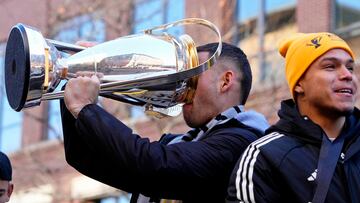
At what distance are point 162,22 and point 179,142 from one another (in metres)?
12.0

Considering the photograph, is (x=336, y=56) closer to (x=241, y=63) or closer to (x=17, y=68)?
(x=241, y=63)

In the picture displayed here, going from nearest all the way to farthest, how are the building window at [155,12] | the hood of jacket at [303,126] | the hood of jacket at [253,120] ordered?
the hood of jacket at [303,126] → the hood of jacket at [253,120] → the building window at [155,12]

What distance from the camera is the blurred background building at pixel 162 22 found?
14273 millimetres

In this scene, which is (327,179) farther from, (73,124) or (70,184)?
(70,184)

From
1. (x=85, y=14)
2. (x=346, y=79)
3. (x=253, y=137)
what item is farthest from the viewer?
(x=85, y=14)

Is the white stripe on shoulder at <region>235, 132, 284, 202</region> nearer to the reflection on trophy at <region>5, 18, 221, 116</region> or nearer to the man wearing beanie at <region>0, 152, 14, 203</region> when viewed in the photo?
the reflection on trophy at <region>5, 18, 221, 116</region>

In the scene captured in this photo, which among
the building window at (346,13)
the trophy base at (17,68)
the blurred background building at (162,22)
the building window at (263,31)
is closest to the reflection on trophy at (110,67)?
the trophy base at (17,68)

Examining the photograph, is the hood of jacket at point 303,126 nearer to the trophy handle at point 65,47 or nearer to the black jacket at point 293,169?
the black jacket at point 293,169

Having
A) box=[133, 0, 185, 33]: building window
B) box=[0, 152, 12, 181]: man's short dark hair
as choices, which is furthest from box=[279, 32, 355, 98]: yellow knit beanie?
box=[133, 0, 185, 33]: building window

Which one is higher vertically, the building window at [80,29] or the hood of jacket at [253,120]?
the hood of jacket at [253,120]

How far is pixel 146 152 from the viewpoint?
3.55 metres

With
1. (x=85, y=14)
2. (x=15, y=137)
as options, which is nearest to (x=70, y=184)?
(x=15, y=137)

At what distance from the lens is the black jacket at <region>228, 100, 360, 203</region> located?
3273 millimetres

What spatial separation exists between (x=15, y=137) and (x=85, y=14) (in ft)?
19.8
